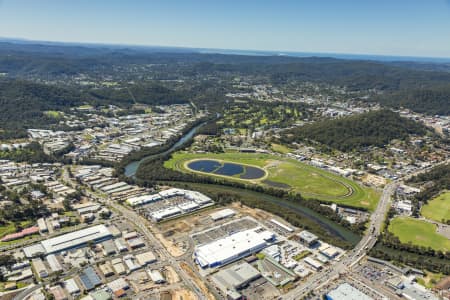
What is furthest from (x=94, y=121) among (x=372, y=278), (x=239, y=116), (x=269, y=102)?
(x=372, y=278)

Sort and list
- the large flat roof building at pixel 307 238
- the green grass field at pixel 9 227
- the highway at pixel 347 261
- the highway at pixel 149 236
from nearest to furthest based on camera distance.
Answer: the highway at pixel 347 261 → the highway at pixel 149 236 → the large flat roof building at pixel 307 238 → the green grass field at pixel 9 227

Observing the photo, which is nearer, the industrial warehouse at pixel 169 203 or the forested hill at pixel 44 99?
the industrial warehouse at pixel 169 203

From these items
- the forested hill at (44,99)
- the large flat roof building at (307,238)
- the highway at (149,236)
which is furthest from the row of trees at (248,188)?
the forested hill at (44,99)

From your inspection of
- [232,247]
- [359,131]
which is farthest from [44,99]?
[232,247]

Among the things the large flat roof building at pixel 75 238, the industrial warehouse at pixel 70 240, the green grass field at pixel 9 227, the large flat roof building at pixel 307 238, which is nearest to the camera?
the industrial warehouse at pixel 70 240

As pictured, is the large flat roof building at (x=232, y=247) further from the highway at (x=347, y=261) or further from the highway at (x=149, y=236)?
the highway at (x=347, y=261)

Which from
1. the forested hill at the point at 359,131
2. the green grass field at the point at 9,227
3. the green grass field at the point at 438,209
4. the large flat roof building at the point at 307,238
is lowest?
the green grass field at the point at 9,227

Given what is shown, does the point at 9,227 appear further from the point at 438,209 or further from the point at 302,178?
the point at 438,209

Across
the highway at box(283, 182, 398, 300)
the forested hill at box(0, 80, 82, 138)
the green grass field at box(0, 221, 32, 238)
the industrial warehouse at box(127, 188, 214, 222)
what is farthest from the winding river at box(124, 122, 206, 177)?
the highway at box(283, 182, 398, 300)
